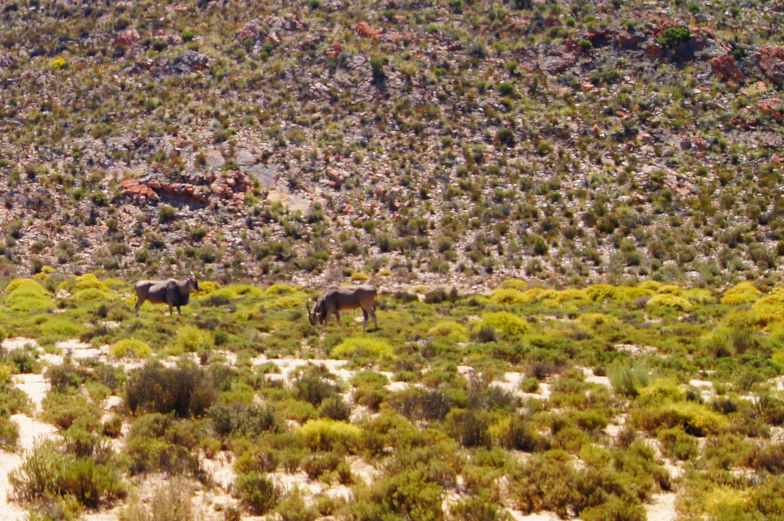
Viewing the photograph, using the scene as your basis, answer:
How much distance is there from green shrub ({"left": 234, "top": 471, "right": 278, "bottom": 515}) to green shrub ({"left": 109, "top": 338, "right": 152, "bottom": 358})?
9289 mm

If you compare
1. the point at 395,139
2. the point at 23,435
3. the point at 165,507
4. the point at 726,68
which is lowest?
the point at 395,139

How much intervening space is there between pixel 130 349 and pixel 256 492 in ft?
33.3

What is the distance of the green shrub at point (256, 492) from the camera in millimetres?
7637

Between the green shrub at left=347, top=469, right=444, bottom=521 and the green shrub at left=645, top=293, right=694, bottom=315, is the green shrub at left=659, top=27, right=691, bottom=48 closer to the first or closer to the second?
the green shrub at left=645, top=293, right=694, bottom=315

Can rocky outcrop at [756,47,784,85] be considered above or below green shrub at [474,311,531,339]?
above

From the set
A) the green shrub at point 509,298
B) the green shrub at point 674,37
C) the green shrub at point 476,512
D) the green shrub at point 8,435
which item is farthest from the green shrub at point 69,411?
the green shrub at point 674,37

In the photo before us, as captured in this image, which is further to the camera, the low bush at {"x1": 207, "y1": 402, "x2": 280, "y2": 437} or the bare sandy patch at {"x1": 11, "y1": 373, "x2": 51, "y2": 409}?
the bare sandy patch at {"x1": 11, "y1": 373, "x2": 51, "y2": 409}

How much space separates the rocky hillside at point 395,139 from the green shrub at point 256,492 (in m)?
30.4

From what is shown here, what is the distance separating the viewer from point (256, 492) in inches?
303

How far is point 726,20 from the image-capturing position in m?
58.0

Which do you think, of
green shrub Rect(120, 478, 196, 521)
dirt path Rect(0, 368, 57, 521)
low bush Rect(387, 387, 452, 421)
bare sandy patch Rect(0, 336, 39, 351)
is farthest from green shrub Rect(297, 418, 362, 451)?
bare sandy patch Rect(0, 336, 39, 351)

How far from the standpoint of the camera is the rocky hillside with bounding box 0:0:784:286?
41.1 metres

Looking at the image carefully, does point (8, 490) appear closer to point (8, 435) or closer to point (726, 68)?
point (8, 435)

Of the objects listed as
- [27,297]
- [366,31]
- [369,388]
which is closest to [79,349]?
[369,388]
